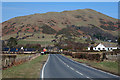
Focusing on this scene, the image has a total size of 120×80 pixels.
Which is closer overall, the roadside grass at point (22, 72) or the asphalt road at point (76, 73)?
the asphalt road at point (76, 73)

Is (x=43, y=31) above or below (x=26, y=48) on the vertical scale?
above

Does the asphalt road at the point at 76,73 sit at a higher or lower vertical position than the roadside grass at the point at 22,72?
lower

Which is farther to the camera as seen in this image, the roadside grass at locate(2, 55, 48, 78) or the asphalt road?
the roadside grass at locate(2, 55, 48, 78)

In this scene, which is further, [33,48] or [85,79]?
[33,48]

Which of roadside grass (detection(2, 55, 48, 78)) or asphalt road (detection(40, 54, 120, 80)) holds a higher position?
roadside grass (detection(2, 55, 48, 78))

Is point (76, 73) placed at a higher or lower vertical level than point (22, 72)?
lower

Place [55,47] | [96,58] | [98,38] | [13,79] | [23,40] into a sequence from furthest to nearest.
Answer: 1. [98,38]
2. [23,40]
3. [55,47]
4. [96,58]
5. [13,79]

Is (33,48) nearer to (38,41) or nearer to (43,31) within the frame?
(38,41)

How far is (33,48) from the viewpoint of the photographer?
126625mm

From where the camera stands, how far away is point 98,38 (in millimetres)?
194250

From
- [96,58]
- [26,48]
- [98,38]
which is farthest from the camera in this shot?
[98,38]

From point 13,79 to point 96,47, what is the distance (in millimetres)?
95574

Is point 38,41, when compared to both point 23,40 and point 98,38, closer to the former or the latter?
→ point 23,40

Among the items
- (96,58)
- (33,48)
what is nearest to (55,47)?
(33,48)
